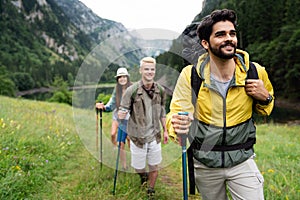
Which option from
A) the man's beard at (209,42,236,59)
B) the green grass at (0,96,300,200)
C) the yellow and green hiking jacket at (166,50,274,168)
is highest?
the man's beard at (209,42,236,59)

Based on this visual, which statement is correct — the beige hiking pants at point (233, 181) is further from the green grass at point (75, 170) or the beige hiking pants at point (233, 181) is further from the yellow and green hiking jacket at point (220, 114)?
the green grass at point (75, 170)

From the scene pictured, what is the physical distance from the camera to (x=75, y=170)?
6.09 meters

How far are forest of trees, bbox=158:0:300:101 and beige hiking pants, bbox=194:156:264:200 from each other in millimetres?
24667

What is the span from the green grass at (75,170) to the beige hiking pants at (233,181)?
1.71 metres

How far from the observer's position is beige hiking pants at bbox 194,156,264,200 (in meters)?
2.58

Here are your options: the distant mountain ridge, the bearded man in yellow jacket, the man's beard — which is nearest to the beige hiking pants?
the bearded man in yellow jacket

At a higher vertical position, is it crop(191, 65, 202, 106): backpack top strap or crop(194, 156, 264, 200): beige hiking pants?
crop(191, 65, 202, 106): backpack top strap

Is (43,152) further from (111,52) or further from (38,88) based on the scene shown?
(38,88)

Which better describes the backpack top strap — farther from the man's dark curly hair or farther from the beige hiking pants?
the beige hiking pants

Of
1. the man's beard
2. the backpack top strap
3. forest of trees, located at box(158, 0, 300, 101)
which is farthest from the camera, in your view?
forest of trees, located at box(158, 0, 300, 101)

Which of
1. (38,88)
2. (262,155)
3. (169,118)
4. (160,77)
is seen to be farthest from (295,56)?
(38,88)

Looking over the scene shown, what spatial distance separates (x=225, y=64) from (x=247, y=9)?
143ft

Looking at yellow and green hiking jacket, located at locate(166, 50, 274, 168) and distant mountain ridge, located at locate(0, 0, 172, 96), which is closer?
yellow and green hiking jacket, located at locate(166, 50, 274, 168)

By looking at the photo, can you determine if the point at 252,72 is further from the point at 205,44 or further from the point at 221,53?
the point at 205,44
